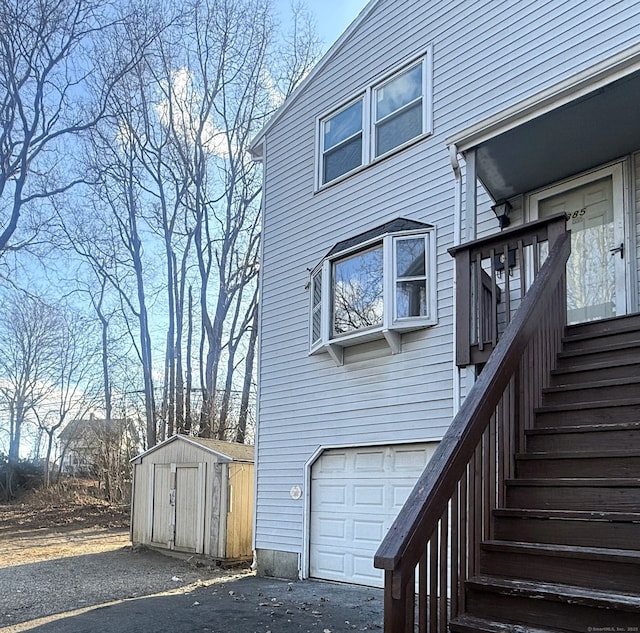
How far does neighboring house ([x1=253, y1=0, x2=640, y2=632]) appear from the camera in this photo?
3111 mm

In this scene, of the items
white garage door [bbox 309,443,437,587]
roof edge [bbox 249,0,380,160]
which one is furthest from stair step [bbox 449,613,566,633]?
roof edge [bbox 249,0,380,160]

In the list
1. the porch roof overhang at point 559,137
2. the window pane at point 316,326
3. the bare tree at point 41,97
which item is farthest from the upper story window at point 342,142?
the bare tree at point 41,97

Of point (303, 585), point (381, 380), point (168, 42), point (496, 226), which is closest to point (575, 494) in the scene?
point (496, 226)

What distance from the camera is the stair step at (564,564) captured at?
2871mm

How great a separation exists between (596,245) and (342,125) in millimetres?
4720

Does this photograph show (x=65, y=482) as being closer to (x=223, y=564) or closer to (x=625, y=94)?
(x=223, y=564)

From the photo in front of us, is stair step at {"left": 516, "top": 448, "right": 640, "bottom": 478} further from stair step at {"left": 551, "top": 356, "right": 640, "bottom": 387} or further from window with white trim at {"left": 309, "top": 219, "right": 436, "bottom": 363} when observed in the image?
window with white trim at {"left": 309, "top": 219, "right": 436, "bottom": 363}

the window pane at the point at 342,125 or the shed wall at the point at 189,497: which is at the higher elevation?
the window pane at the point at 342,125

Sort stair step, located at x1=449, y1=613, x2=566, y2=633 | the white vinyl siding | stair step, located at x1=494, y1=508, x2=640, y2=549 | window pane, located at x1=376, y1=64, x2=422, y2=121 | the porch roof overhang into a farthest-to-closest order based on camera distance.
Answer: window pane, located at x1=376, y1=64, x2=422, y2=121 → the white vinyl siding → the porch roof overhang → stair step, located at x1=494, y1=508, x2=640, y2=549 → stair step, located at x1=449, y1=613, x2=566, y2=633

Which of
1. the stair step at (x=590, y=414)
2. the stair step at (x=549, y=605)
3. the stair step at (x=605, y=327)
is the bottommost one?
the stair step at (x=549, y=605)

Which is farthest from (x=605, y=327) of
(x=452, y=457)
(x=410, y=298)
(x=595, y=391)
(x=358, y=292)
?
(x=358, y=292)

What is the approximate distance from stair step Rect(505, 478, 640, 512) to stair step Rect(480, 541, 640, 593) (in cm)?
29

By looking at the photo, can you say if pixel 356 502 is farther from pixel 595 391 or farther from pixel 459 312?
pixel 595 391

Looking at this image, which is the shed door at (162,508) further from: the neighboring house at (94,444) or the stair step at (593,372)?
the stair step at (593,372)
